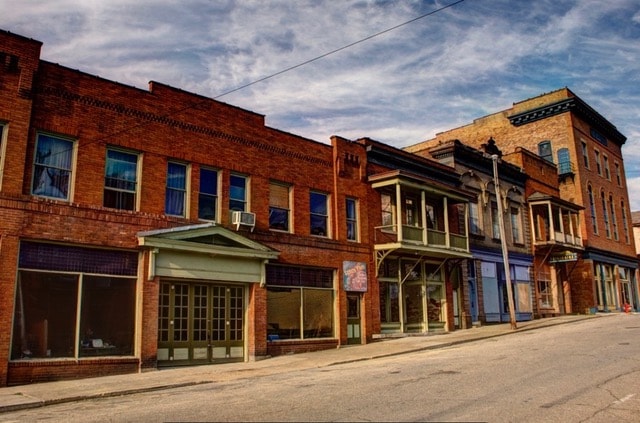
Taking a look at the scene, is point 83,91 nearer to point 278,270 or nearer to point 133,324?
point 133,324

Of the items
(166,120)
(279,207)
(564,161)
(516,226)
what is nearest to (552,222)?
(516,226)

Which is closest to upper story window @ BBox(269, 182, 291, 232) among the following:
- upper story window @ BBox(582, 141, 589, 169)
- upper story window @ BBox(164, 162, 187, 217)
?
upper story window @ BBox(164, 162, 187, 217)

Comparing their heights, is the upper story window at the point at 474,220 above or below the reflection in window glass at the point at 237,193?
above

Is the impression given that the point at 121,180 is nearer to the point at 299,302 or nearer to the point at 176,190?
the point at 176,190

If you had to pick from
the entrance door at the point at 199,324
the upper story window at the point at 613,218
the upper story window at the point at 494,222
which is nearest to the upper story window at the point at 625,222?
the upper story window at the point at 613,218

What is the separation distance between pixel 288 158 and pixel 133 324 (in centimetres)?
819

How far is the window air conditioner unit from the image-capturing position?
18312mm

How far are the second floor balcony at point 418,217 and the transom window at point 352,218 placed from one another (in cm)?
104

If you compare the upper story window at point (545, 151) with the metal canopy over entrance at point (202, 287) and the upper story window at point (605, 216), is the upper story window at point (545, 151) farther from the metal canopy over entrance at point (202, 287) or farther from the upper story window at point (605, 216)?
the metal canopy over entrance at point (202, 287)

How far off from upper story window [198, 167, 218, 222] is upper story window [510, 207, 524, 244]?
20.2 metres

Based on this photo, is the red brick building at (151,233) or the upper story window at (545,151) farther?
the upper story window at (545,151)

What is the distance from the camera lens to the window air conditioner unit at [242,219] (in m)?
18.3

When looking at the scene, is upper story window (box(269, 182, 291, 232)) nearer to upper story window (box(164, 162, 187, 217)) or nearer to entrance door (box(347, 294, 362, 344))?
upper story window (box(164, 162, 187, 217))

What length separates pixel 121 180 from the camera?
16.1 m
